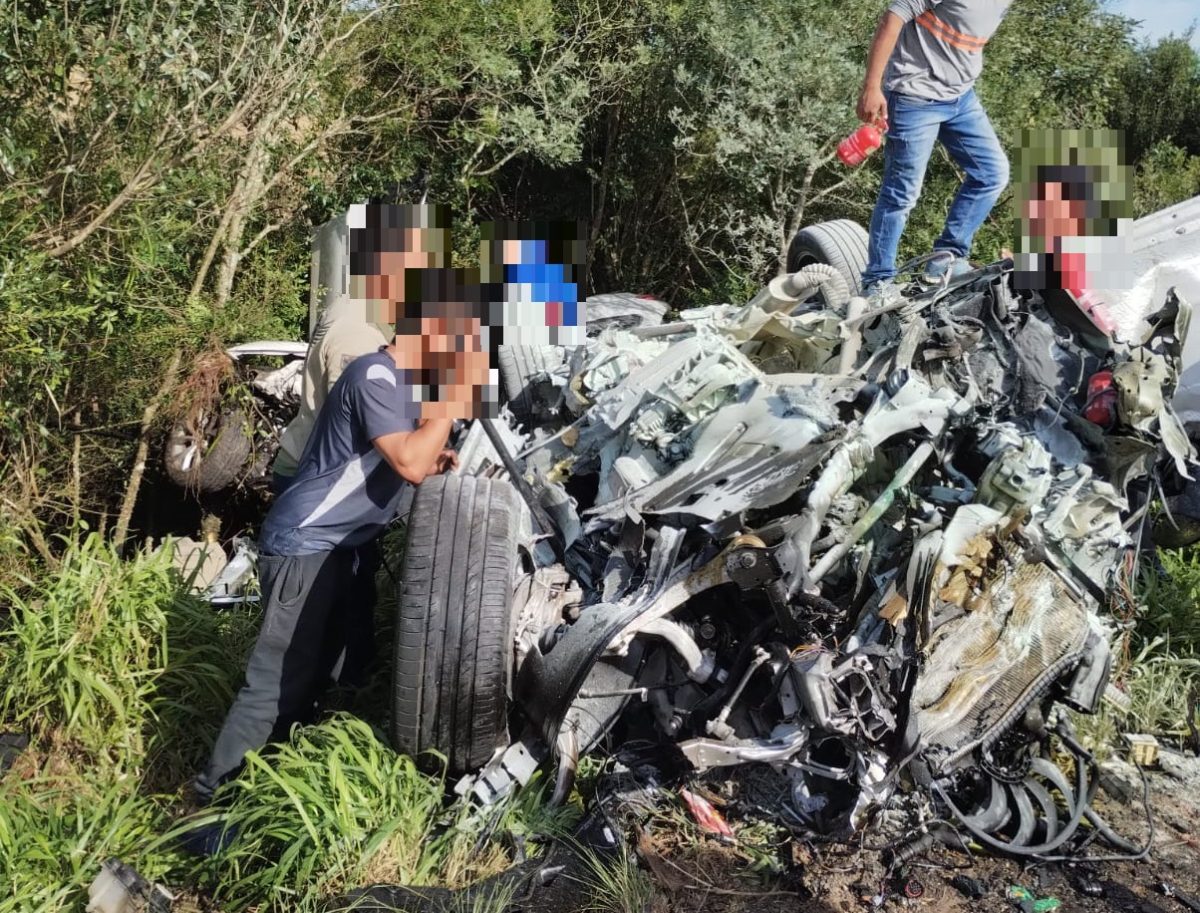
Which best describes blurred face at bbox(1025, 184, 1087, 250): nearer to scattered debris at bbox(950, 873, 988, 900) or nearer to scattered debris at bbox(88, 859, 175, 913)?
scattered debris at bbox(950, 873, 988, 900)

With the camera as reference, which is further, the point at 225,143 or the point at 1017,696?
the point at 225,143

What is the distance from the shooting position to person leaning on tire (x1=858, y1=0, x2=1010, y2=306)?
14.4 feet

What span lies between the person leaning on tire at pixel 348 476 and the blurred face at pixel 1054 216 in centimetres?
214

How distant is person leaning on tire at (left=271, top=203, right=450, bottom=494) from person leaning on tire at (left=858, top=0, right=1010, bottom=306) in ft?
6.86

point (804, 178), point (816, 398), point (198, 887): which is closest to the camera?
point (198, 887)

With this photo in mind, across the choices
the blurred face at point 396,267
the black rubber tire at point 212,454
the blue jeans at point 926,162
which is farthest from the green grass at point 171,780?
Result: the blue jeans at point 926,162

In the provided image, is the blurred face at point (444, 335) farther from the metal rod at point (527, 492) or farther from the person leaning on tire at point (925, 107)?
the person leaning on tire at point (925, 107)

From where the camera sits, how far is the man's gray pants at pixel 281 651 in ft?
9.23

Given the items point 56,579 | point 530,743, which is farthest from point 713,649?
point 56,579

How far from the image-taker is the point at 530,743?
9.62 ft

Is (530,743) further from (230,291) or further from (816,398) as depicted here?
(230,291)

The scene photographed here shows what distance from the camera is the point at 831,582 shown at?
9.80 ft

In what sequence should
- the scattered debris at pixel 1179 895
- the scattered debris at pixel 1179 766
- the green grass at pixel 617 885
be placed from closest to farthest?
the green grass at pixel 617 885
the scattered debris at pixel 1179 895
the scattered debris at pixel 1179 766

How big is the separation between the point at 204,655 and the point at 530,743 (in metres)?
1.37
